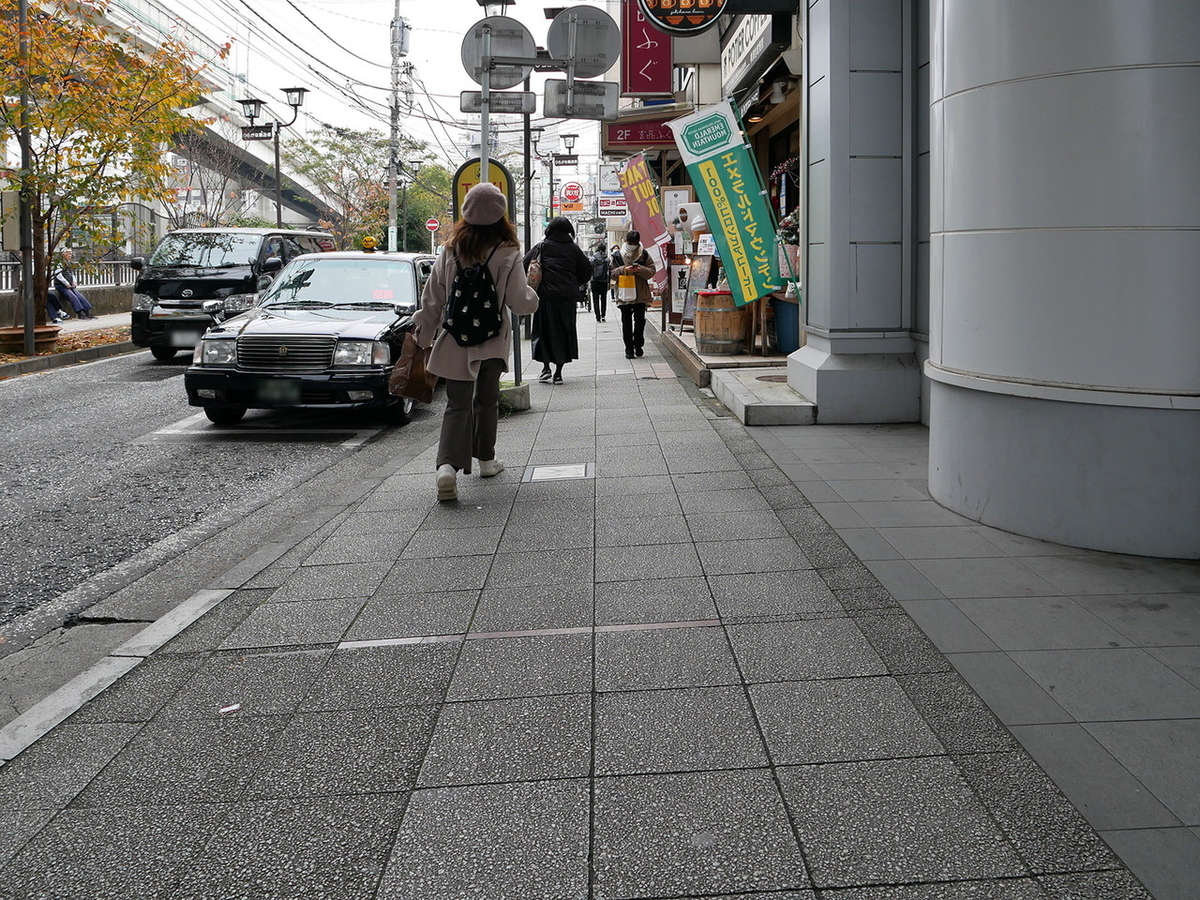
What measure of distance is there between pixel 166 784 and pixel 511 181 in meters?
8.25

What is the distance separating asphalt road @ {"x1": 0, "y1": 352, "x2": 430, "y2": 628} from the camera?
20.1 ft

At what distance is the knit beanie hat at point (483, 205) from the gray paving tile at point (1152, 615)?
3966mm

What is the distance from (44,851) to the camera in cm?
288

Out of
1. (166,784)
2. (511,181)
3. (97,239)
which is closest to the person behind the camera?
(166,784)

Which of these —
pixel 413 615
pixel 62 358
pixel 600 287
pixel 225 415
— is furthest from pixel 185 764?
pixel 600 287

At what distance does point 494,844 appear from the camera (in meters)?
2.79

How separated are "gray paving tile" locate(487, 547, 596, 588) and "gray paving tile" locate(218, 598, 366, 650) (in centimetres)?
66

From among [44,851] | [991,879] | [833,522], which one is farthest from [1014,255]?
[44,851]

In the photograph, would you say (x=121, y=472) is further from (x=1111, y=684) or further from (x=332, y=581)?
(x=1111, y=684)

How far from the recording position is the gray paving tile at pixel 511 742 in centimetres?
317

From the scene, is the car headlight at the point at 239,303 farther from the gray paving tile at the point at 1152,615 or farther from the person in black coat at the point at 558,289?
the gray paving tile at the point at 1152,615

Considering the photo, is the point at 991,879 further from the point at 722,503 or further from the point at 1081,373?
the point at 722,503

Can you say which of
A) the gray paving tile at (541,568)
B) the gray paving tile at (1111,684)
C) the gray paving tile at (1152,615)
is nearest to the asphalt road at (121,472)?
the gray paving tile at (541,568)

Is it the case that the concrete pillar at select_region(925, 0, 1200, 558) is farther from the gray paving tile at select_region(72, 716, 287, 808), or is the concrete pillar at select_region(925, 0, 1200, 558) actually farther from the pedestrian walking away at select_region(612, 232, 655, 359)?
the pedestrian walking away at select_region(612, 232, 655, 359)
